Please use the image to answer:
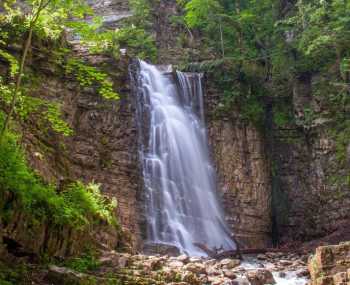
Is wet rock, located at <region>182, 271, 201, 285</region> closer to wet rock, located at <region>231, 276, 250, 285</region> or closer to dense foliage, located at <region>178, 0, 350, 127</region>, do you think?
wet rock, located at <region>231, 276, 250, 285</region>

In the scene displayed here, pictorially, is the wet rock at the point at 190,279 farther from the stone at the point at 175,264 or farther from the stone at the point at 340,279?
the stone at the point at 340,279

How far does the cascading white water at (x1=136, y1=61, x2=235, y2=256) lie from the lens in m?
17.5

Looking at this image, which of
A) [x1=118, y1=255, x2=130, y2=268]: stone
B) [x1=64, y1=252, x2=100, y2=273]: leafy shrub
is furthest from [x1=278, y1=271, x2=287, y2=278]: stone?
[x1=64, y1=252, x2=100, y2=273]: leafy shrub

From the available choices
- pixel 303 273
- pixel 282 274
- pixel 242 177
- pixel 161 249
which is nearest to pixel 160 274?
pixel 282 274

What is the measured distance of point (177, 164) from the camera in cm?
1920

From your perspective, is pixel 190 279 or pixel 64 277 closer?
pixel 64 277

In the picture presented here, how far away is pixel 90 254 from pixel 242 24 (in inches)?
788

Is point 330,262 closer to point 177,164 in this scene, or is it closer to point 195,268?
point 195,268

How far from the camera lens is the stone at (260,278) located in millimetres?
9366

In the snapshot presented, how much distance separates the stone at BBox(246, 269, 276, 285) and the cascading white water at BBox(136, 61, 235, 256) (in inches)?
237

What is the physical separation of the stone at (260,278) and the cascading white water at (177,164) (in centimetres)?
601

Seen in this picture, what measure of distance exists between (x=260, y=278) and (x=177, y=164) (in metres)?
9.91

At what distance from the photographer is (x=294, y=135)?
21.3 metres

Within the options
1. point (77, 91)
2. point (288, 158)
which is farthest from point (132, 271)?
point (288, 158)
